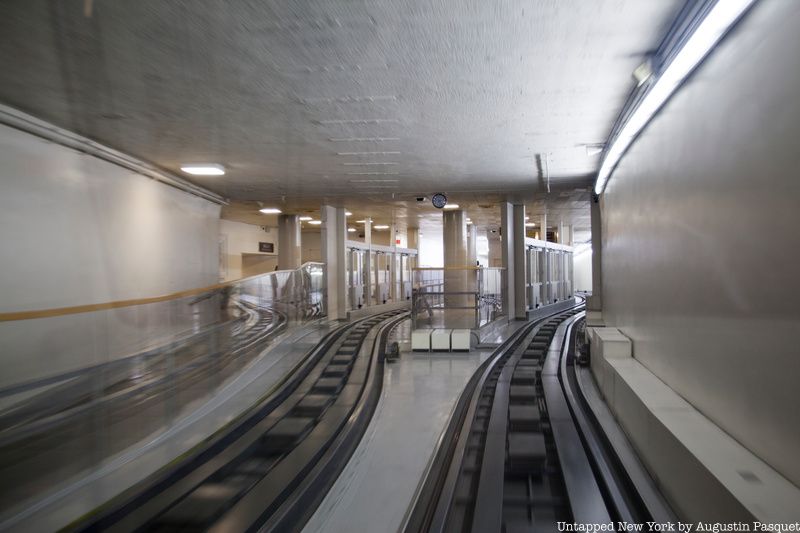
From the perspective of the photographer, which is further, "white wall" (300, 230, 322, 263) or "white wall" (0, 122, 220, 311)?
"white wall" (300, 230, 322, 263)

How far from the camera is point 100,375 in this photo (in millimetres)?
4117

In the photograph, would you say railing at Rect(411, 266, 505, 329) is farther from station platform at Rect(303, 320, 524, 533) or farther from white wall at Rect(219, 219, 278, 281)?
white wall at Rect(219, 219, 278, 281)

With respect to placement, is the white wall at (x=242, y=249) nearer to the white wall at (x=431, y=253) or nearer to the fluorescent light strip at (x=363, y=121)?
the white wall at (x=431, y=253)

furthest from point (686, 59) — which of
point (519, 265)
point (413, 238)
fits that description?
point (413, 238)

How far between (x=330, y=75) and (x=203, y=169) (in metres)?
5.32

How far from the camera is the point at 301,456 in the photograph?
471cm

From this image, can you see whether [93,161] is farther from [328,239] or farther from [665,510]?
[665,510]

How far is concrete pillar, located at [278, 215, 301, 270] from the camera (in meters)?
16.9

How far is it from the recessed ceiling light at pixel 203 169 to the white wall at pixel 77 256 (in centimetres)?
74

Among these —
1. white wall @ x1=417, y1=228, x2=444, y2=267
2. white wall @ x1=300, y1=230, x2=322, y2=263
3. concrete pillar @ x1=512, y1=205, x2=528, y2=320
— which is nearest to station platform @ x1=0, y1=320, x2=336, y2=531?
concrete pillar @ x1=512, y1=205, x2=528, y2=320

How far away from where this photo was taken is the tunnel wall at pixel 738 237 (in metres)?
2.18

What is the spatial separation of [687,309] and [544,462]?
2.03 m

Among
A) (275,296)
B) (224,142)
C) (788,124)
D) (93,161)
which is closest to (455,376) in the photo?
(275,296)

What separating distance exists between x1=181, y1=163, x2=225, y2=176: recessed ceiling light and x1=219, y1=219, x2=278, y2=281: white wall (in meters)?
8.35
